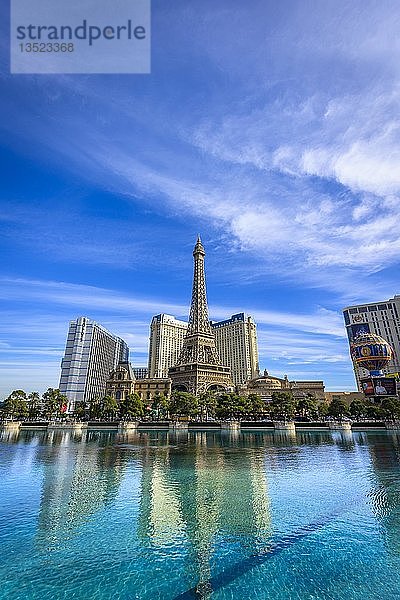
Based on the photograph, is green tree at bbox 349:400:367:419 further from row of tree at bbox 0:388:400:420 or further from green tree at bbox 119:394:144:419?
green tree at bbox 119:394:144:419

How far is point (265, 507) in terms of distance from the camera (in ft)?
77.0

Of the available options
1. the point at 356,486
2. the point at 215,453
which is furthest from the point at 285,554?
the point at 215,453

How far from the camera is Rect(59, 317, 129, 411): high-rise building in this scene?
162 metres

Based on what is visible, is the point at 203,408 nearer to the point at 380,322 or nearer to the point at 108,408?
the point at 108,408

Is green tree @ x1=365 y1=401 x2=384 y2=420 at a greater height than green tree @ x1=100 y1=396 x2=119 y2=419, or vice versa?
green tree @ x1=100 y1=396 x2=119 y2=419

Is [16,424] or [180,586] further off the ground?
[16,424]

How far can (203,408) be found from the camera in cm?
10588

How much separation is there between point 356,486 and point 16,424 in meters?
89.1

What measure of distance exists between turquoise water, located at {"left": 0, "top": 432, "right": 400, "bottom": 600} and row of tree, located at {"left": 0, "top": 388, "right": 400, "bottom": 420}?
189 ft

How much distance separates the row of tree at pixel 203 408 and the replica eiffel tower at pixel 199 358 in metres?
27.4

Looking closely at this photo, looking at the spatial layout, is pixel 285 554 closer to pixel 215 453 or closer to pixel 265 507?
pixel 265 507

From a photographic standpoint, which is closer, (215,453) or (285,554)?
(285,554)

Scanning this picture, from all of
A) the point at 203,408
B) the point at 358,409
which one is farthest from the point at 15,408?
the point at 358,409

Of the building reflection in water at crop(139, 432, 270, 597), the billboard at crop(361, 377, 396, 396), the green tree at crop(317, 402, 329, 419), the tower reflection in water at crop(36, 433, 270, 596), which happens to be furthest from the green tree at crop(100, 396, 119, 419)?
the billboard at crop(361, 377, 396, 396)
